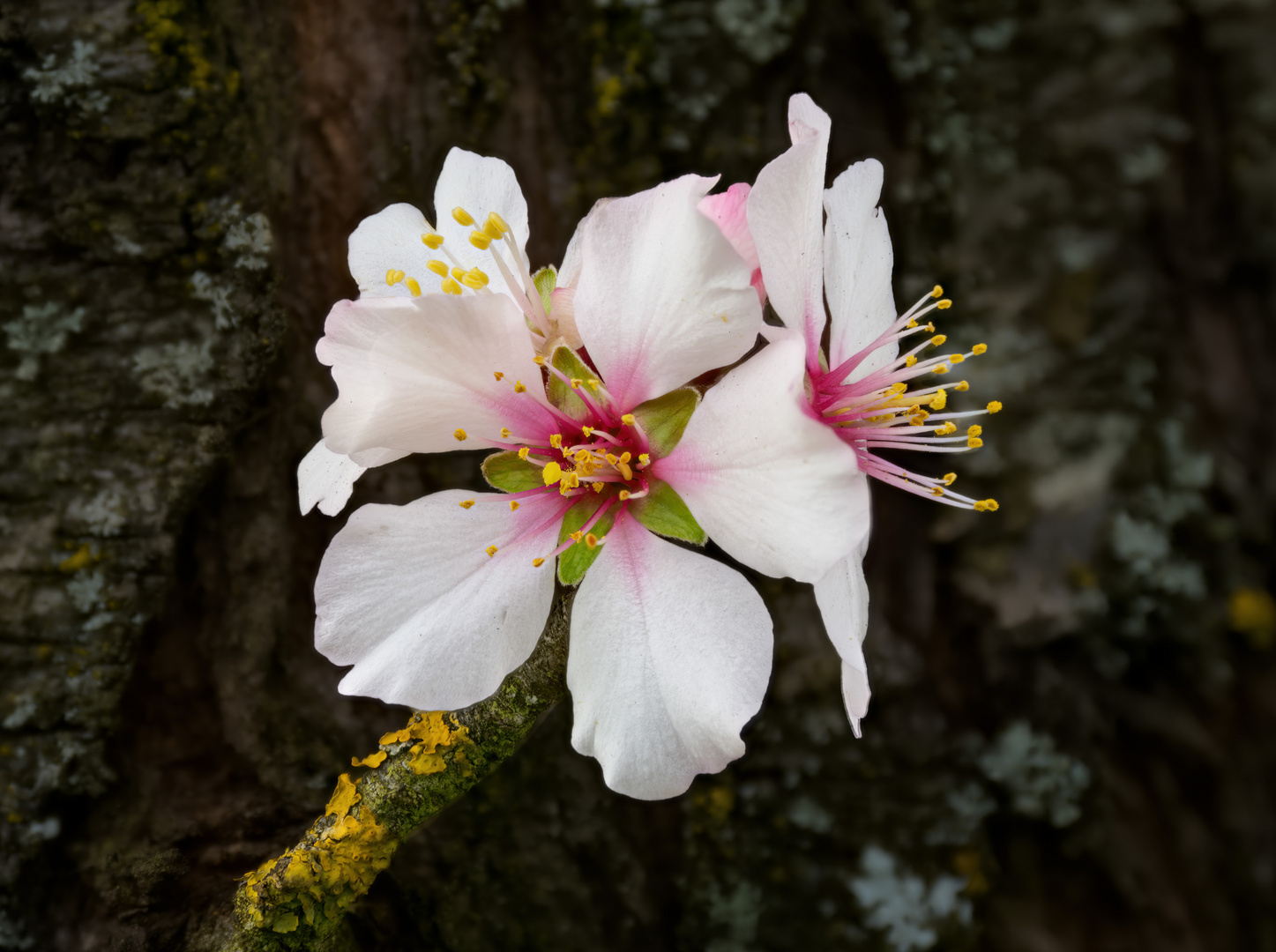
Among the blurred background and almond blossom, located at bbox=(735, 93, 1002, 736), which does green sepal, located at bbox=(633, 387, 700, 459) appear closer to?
almond blossom, located at bbox=(735, 93, 1002, 736)

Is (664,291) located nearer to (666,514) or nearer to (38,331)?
(666,514)

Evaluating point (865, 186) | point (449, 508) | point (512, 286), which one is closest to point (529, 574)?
point (449, 508)

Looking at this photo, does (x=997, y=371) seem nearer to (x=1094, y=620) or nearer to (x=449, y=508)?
(x=1094, y=620)

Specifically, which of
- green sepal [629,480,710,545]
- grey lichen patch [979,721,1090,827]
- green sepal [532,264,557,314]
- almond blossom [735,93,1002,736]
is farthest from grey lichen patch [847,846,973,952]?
green sepal [532,264,557,314]

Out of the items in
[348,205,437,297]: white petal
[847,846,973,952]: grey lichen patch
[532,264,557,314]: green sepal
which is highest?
[348,205,437,297]: white petal

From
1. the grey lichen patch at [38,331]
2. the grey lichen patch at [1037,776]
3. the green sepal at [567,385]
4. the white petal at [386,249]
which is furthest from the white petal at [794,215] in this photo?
the grey lichen patch at [1037,776]

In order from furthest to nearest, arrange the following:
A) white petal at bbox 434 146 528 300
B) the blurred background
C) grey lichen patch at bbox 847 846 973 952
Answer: grey lichen patch at bbox 847 846 973 952
the blurred background
white petal at bbox 434 146 528 300
